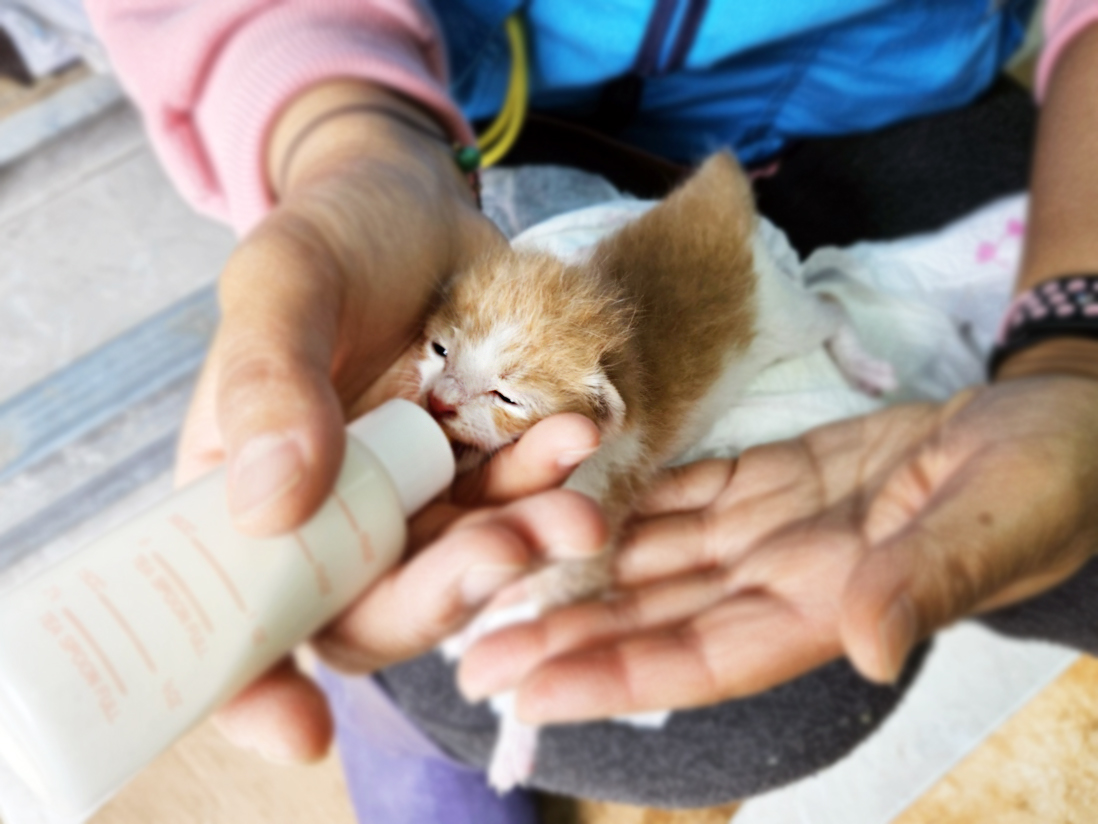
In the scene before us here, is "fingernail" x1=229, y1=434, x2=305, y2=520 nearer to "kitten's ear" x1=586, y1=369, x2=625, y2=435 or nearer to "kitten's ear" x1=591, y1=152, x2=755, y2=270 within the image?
"kitten's ear" x1=586, y1=369, x2=625, y2=435

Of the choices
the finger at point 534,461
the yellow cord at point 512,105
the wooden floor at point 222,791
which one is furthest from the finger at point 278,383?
the yellow cord at point 512,105

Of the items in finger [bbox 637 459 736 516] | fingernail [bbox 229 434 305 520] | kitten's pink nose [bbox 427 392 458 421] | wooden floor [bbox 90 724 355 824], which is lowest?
wooden floor [bbox 90 724 355 824]

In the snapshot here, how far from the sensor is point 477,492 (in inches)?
20.6

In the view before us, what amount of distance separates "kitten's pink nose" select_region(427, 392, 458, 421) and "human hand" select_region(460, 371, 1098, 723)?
18cm

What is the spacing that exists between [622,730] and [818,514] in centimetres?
34

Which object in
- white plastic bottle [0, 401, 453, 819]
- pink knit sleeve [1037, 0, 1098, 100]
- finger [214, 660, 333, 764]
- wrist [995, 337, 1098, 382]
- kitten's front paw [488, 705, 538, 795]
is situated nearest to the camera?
white plastic bottle [0, 401, 453, 819]

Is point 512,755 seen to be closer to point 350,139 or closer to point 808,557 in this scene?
point 808,557

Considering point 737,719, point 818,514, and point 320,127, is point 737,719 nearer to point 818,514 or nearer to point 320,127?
point 818,514

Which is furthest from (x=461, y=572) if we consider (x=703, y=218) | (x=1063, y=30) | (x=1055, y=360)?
(x=1063, y=30)

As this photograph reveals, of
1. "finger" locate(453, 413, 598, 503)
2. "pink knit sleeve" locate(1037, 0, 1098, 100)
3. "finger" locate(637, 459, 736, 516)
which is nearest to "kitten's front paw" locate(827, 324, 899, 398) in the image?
"finger" locate(637, 459, 736, 516)

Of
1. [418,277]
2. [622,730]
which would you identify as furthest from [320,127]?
[622,730]

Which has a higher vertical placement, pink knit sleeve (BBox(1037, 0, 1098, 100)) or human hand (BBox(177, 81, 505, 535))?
pink knit sleeve (BBox(1037, 0, 1098, 100))

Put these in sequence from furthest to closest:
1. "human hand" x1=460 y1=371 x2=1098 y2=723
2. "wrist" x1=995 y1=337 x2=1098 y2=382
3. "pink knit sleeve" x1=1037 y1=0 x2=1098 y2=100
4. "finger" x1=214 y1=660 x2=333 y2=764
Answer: "pink knit sleeve" x1=1037 y1=0 x2=1098 y2=100, "wrist" x1=995 y1=337 x2=1098 y2=382, "human hand" x1=460 y1=371 x2=1098 y2=723, "finger" x1=214 y1=660 x2=333 y2=764

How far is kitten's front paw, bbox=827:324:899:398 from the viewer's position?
0.78m
